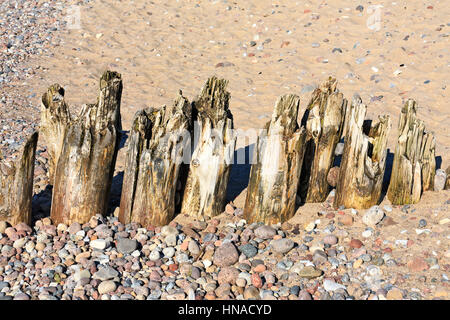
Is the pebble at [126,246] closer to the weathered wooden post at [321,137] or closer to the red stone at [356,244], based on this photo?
the weathered wooden post at [321,137]

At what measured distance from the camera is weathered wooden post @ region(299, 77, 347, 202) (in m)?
5.61

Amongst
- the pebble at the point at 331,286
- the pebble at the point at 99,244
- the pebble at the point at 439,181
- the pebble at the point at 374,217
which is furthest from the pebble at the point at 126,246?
the pebble at the point at 439,181

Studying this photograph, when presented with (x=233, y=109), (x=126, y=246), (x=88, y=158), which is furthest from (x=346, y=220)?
(x=233, y=109)

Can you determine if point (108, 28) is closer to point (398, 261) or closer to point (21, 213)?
point (21, 213)

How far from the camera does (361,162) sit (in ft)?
17.9

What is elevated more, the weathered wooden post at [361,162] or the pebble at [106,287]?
the weathered wooden post at [361,162]

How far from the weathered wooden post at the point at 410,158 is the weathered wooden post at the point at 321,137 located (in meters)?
0.66

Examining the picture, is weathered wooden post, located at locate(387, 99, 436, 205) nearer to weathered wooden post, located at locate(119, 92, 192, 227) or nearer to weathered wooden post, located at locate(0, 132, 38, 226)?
weathered wooden post, located at locate(119, 92, 192, 227)

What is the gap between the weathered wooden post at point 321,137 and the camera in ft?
18.4

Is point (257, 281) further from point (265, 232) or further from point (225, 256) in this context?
point (265, 232)

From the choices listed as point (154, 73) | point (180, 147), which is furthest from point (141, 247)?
point (154, 73)

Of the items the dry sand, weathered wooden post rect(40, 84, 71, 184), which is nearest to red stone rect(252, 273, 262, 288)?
weathered wooden post rect(40, 84, 71, 184)

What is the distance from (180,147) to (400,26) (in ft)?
25.1

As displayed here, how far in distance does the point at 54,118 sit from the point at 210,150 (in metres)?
1.88
